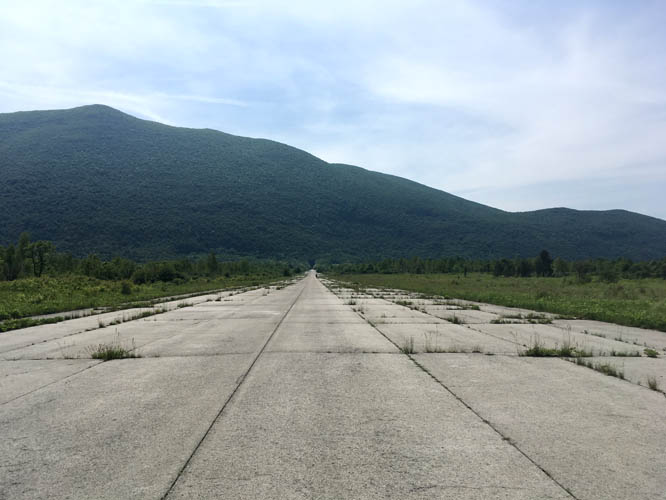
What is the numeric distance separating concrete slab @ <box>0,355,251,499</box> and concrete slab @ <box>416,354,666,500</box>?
11.4 ft

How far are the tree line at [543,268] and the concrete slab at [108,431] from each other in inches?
2183

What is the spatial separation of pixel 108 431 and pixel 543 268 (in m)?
88.8

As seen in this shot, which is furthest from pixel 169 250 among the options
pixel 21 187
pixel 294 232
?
pixel 294 232

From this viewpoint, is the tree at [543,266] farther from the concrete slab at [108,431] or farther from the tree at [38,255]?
the concrete slab at [108,431]

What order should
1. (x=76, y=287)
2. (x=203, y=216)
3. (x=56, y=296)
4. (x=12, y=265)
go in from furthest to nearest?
(x=203, y=216) < (x=12, y=265) < (x=76, y=287) < (x=56, y=296)

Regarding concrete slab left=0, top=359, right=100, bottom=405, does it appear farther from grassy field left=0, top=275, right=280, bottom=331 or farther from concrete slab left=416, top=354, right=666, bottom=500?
grassy field left=0, top=275, right=280, bottom=331

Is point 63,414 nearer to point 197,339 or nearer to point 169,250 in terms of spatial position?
point 197,339

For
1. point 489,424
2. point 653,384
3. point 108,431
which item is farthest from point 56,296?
point 653,384

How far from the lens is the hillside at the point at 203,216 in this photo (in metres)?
123

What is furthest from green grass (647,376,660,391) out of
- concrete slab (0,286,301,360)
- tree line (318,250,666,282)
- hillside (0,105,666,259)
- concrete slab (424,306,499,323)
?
hillside (0,105,666,259)

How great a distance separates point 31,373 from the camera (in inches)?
341

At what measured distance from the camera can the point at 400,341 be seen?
1231 cm

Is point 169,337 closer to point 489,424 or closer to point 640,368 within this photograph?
point 489,424

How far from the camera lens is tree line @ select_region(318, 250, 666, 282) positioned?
6844 cm
